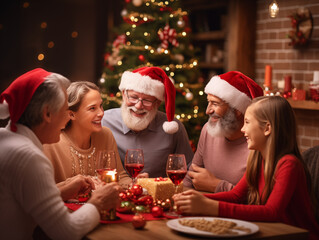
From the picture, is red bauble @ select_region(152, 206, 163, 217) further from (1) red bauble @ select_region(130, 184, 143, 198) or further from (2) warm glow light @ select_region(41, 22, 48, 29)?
(2) warm glow light @ select_region(41, 22, 48, 29)

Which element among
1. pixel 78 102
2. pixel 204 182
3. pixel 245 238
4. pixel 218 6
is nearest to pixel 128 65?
pixel 218 6

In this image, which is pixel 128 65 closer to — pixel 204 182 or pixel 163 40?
pixel 163 40

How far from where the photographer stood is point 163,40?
4.99 m

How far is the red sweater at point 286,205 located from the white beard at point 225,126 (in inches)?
32.2

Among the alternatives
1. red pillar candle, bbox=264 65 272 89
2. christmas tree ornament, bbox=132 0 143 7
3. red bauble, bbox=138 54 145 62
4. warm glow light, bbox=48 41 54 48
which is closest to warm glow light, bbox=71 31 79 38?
warm glow light, bbox=48 41 54 48

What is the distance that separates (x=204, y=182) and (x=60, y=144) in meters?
0.87

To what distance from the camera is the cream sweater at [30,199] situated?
165 cm

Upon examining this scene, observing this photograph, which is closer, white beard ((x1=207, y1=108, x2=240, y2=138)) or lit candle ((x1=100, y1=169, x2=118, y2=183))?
lit candle ((x1=100, y1=169, x2=118, y2=183))

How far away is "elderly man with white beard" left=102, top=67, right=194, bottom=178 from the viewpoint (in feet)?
10.6

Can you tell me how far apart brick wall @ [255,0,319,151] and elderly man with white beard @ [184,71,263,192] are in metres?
1.91

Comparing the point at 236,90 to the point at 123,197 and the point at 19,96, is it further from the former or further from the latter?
the point at 19,96

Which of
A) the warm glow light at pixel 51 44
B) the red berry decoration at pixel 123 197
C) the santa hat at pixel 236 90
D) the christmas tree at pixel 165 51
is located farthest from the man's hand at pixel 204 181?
the warm glow light at pixel 51 44

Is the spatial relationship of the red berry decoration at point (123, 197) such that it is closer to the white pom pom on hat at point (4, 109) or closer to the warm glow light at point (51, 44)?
the white pom pom on hat at point (4, 109)

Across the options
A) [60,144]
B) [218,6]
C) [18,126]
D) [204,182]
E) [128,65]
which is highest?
[218,6]
